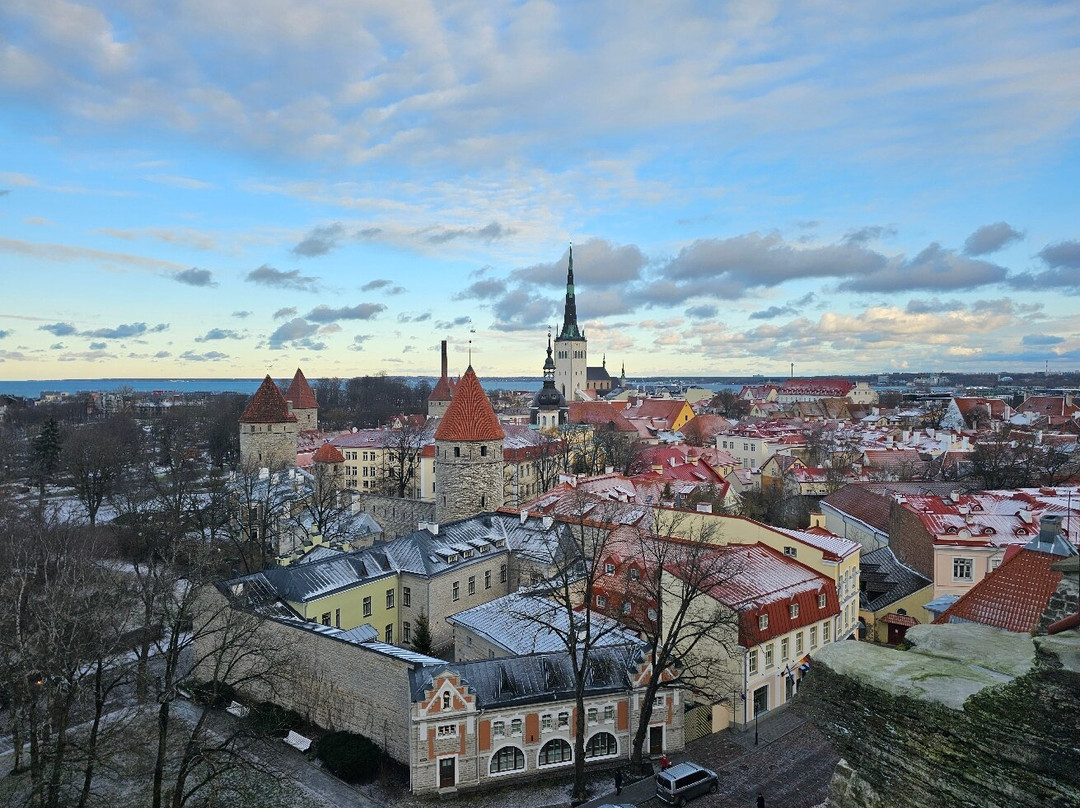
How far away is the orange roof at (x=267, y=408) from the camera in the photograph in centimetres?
4612

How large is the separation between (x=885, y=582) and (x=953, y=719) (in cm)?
2360

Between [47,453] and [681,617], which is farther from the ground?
[47,453]

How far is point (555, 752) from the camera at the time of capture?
1675cm

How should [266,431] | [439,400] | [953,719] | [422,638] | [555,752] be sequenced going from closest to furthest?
1. [953,719]
2. [555,752]
3. [422,638]
4. [266,431]
5. [439,400]

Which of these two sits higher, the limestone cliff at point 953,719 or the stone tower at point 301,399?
the stone tower at point 301,399

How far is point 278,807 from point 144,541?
961 inches

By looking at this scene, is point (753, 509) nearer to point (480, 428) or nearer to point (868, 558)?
point (868, 558)

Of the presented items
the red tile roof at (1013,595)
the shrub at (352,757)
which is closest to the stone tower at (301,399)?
the shrub at (352,757)

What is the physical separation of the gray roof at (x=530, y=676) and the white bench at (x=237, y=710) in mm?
6600

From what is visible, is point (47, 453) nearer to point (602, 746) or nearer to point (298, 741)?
point (298, 741)

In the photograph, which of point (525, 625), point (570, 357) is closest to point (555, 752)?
point (525, 625)

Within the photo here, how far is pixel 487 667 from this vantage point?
16.8m

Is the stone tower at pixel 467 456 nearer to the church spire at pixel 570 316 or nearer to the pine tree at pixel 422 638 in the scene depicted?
the pine tree at pixel 422 638

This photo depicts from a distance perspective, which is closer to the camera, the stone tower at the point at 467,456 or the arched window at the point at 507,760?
the arched window at the point at 507,760
